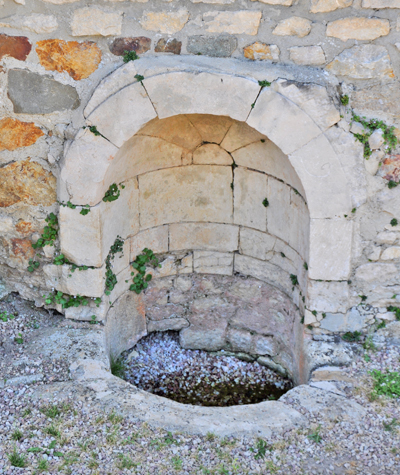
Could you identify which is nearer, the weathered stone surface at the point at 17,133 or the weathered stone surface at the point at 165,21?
the weathered stone surface at the point at 165,21

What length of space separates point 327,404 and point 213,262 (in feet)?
5.67

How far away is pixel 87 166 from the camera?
3820mm

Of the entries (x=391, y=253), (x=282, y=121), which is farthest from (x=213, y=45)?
(x=391, y=253)

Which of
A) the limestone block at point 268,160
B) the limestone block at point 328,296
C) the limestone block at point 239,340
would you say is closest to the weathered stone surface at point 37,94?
the limestone block at point 268,160

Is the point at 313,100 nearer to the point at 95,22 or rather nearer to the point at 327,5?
the point at 327,5

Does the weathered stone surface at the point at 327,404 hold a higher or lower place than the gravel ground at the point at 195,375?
higher

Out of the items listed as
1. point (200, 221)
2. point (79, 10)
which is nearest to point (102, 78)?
point (79, 10)

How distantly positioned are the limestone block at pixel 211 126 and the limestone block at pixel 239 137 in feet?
0.13

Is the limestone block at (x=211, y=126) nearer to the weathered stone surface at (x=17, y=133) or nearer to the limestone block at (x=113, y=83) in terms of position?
the limestone block at (x=113, y=83)

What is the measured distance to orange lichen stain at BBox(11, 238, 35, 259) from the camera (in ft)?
14.0

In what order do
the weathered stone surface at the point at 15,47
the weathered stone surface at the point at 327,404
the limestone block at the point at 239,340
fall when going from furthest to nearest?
1. the limestone block at the point at 239,340
2. the weathered stone surface at the point at 15,47
3. the weathered stone surface at the point at 327,404

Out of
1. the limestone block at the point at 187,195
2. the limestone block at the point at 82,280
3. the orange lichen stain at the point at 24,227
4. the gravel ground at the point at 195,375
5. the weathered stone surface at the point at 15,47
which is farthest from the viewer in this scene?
the limestone block at the point at 187,195

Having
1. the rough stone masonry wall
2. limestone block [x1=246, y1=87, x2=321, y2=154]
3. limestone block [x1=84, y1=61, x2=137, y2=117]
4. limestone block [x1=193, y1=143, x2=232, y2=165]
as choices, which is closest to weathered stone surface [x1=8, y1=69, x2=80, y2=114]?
the rough stone masonry wall

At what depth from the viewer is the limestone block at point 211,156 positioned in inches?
178
